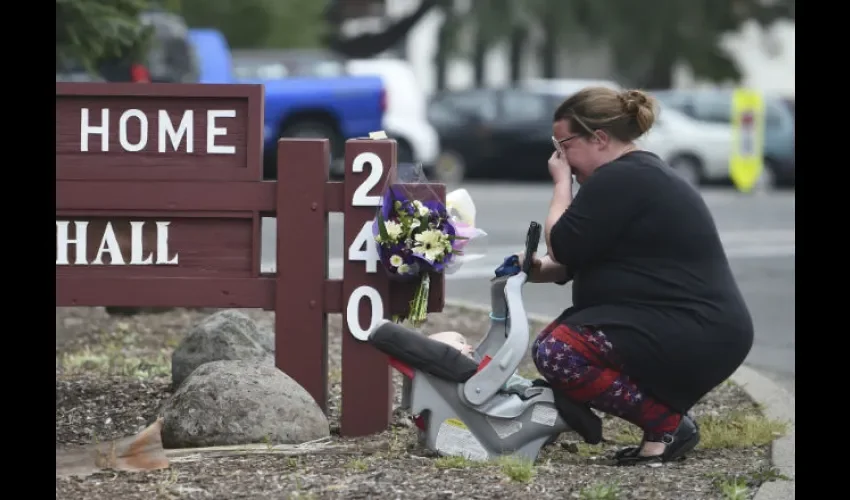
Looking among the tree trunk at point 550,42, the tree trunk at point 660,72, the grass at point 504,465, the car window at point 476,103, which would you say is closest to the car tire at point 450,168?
the car window at point 476,103

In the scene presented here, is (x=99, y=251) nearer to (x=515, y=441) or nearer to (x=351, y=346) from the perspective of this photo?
(x=351, y=346)

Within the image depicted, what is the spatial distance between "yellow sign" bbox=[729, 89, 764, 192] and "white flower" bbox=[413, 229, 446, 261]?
57.3ft

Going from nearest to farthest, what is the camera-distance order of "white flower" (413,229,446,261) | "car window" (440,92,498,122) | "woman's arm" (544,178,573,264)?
"woman's arm" (544,178,573,264), "white flower" (413,229,446,261), "car window" (440,92,498,122)

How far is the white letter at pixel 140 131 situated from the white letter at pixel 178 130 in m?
0.06

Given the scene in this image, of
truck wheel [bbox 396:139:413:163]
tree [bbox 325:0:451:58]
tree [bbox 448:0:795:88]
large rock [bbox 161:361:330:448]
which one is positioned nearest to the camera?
large rock [bbox 161:361:330:448]

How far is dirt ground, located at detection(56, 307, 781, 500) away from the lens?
4484 mm

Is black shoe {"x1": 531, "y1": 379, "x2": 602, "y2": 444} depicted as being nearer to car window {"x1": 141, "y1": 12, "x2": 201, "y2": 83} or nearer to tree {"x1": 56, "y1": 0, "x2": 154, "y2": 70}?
tree {"x1": 56, "y1": 0, "x2": 154, "y2": 70}

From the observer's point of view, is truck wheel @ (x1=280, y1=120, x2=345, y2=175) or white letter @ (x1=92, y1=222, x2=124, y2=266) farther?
truck wheel @ (x1=280, y1=120, x2=345, y2=175)

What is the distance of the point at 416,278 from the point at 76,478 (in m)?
1.48

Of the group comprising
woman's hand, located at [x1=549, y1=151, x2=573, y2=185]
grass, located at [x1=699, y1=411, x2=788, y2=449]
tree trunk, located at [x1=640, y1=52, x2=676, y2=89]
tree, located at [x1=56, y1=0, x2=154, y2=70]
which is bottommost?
grass, located at [x1=699, y1=411, x2=788, y2=449]

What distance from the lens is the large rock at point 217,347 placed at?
6.32m

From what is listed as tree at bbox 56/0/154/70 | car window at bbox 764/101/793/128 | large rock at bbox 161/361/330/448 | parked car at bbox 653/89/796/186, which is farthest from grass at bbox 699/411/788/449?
car window at bbox 764/101/793/128

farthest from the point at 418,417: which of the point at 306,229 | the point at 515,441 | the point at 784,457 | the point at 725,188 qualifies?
the point at 725,188
